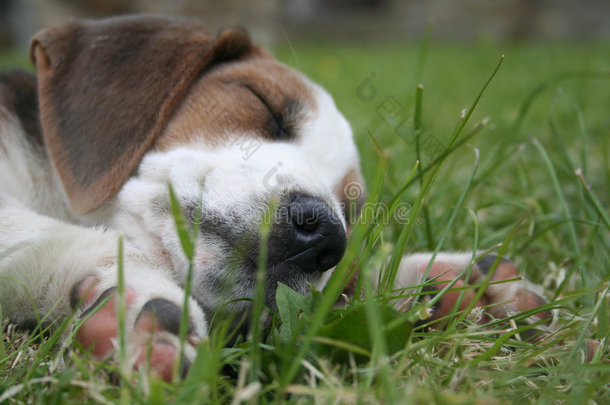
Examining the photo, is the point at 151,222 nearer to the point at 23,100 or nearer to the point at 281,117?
the point at 281,117

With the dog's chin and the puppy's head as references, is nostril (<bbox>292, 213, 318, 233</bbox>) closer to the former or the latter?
the puppy's head

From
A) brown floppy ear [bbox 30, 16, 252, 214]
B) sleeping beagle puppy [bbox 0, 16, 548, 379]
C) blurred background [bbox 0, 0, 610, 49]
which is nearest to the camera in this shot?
sleeping beagle puppy [bbox 0, 16, 548, 379]

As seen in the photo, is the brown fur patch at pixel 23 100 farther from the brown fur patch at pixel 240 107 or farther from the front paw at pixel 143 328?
the front paw at pixel 143 328

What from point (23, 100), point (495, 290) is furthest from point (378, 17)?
point (495, 290)

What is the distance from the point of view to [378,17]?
1738 centimetres

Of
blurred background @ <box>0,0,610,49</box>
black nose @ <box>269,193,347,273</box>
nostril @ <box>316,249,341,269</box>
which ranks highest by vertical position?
black nose @ <box>269,193,347,273</box>

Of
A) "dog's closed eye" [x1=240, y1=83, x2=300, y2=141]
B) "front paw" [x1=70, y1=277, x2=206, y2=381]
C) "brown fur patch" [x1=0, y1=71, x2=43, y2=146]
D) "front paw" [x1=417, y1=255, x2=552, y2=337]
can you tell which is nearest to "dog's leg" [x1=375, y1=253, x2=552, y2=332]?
"front paw" [x1=417, y1=255, x2=552, y2=337]

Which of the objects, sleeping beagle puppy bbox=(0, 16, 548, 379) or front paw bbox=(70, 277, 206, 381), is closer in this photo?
front paw bbox=(70, 277, 206, 381)

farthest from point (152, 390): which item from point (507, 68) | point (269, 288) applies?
point (507, 68)

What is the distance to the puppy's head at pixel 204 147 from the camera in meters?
1.52

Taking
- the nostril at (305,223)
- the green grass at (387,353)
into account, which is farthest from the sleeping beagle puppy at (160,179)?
the green grass at (387,353)

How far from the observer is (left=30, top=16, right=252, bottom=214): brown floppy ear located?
74.0 inches

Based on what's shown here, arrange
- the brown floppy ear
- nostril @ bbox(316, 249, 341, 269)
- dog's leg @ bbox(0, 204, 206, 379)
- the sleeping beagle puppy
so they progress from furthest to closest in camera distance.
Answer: the brown floppy ear, nostril @ bbox(316, 249, 341, 269), the sleeping beagle puppy, dog's leg @ bbox(0, 204, 206, 379)

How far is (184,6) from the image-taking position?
12.9 meters
